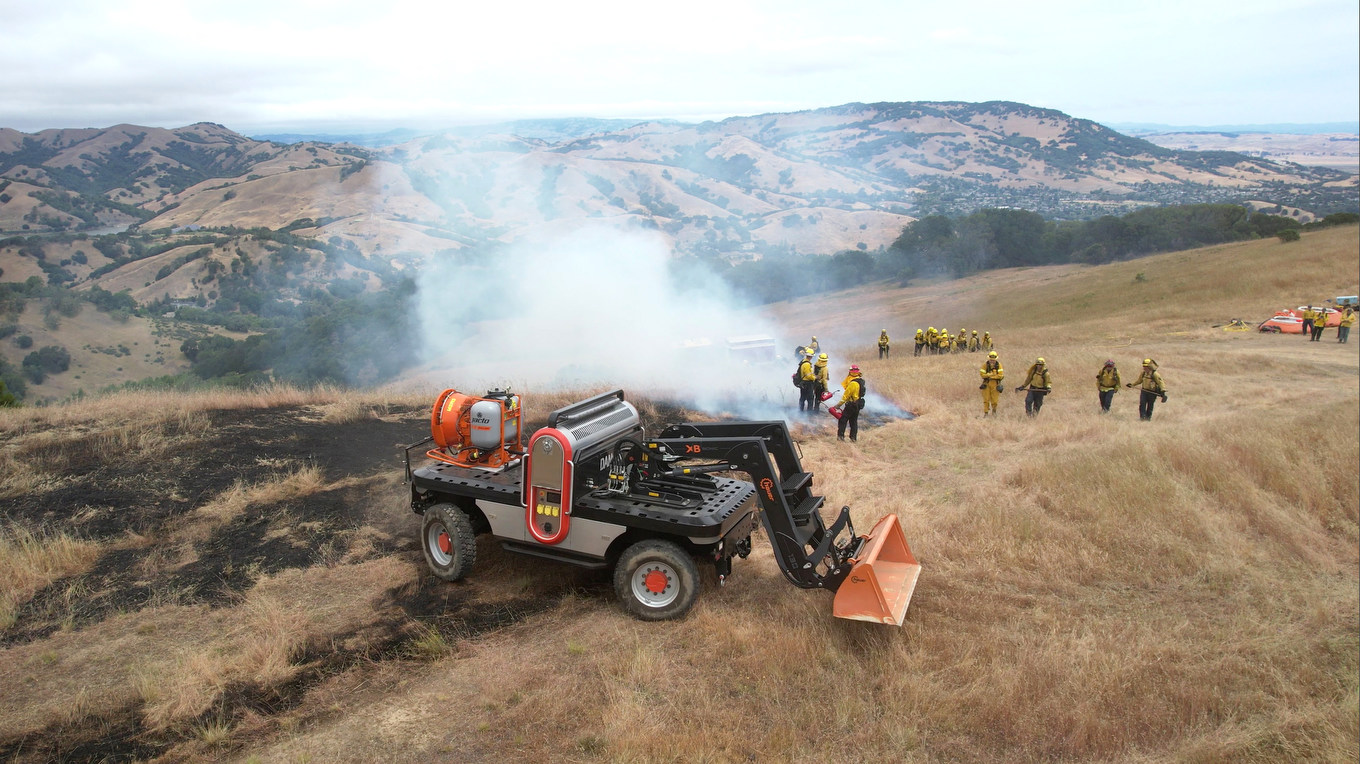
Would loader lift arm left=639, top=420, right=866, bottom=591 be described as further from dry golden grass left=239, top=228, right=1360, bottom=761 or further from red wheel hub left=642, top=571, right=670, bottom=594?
red wheel hub left=642, top=571, right=670, bottom=594

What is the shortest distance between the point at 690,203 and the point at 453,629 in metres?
120

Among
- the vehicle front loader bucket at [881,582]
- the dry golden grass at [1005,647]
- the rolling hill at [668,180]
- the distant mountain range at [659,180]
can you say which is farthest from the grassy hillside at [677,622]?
the rolling hill at [668,180]

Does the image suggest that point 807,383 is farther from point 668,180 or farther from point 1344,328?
point 668,180

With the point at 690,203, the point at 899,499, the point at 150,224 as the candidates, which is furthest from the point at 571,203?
the point at 899,499

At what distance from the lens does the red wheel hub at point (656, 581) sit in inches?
258

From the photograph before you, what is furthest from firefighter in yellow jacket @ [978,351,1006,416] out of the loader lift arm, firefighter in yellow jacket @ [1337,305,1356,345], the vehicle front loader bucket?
firefighter in yellow jacket @ [1337,305,1356,345]

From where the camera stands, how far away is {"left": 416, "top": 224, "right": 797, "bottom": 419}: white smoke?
65.7 ft

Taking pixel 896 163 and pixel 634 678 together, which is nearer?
pixel 634 678

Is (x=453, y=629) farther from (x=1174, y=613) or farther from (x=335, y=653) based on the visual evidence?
(x=1174, y=613)

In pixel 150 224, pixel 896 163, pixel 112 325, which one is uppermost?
pixel 896 163

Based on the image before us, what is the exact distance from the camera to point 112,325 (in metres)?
58.2

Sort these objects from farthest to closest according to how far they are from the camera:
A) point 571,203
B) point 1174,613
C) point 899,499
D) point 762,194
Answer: point 762,194 → point 571,203 → point 899,499 → point 1174,613

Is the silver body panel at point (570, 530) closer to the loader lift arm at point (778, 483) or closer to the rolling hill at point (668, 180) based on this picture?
the loader lift arm at point (778, 483)

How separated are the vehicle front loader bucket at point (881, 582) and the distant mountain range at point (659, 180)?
62520 mm
